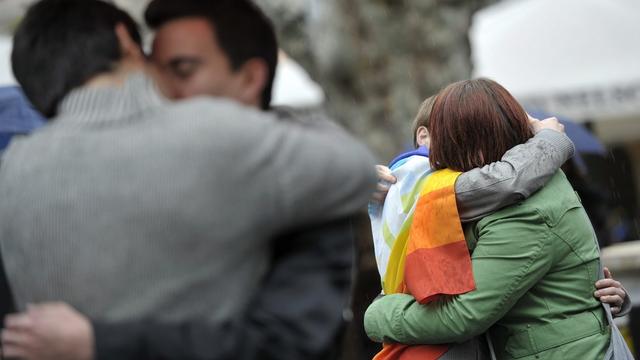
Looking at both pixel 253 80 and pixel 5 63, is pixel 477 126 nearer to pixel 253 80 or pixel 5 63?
pixel 253 80

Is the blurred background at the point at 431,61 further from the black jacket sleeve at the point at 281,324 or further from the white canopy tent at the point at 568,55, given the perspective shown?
the black jacket sleeve at the point at 281,324

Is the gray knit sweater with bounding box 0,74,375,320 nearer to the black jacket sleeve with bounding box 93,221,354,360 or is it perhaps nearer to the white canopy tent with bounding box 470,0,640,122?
the black jacket sleeve with bounding box 93,221,354,360

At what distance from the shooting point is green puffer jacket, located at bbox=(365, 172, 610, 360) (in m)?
2.60

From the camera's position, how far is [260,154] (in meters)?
1.68

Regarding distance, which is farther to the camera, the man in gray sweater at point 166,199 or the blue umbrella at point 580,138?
the blue umbrella at point 580,138

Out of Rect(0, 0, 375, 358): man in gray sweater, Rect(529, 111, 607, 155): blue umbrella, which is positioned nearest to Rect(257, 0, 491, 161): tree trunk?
Rect(529, 111, 607, 155): blue umbrella

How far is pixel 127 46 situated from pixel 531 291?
1.39 meters

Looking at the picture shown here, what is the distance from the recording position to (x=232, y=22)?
1.93 metres

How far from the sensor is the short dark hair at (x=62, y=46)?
1854 mm

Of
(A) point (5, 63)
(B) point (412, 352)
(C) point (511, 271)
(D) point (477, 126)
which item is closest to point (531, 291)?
(C) point (511, 271)

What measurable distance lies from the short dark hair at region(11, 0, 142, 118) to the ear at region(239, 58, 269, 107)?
0.76ft

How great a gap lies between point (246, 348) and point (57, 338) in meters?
0.34

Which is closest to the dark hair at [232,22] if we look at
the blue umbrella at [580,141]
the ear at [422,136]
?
the ear at [422,136]

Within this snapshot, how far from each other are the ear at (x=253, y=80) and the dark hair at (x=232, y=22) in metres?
0.01
